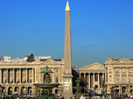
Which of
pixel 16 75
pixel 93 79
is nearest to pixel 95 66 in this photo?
pixel 93 79

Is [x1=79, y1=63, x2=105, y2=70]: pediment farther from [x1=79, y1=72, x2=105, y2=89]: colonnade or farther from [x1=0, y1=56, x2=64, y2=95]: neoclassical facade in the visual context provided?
[x1=0, y1=56, x2=64, y2=95]: neoclassical facade

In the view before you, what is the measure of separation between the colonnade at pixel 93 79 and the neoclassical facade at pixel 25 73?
20.8 meters

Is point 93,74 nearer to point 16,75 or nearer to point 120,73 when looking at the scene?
point 120,73

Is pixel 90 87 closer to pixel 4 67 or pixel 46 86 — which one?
pixel 4 67

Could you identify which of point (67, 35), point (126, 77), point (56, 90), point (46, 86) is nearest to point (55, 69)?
point (56, 90)

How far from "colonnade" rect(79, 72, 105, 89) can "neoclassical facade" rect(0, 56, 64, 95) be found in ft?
68.2

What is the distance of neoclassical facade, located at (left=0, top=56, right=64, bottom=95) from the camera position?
387 feet

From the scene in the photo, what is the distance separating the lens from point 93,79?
13988cm

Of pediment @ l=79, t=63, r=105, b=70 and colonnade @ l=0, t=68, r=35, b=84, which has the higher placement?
pediment @ l=79, t=63, r=105, b=70

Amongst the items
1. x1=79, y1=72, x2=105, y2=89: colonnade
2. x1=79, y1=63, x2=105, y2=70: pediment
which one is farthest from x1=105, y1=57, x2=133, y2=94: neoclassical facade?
x1=79, y1=72, x2=105, y2=89: colonnade

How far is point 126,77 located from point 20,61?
33.6 m

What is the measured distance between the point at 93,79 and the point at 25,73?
96.9 feet

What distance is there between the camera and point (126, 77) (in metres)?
114

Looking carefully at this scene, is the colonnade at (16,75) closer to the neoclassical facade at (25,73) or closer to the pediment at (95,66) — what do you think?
the neoclassical facade at (25,73)
